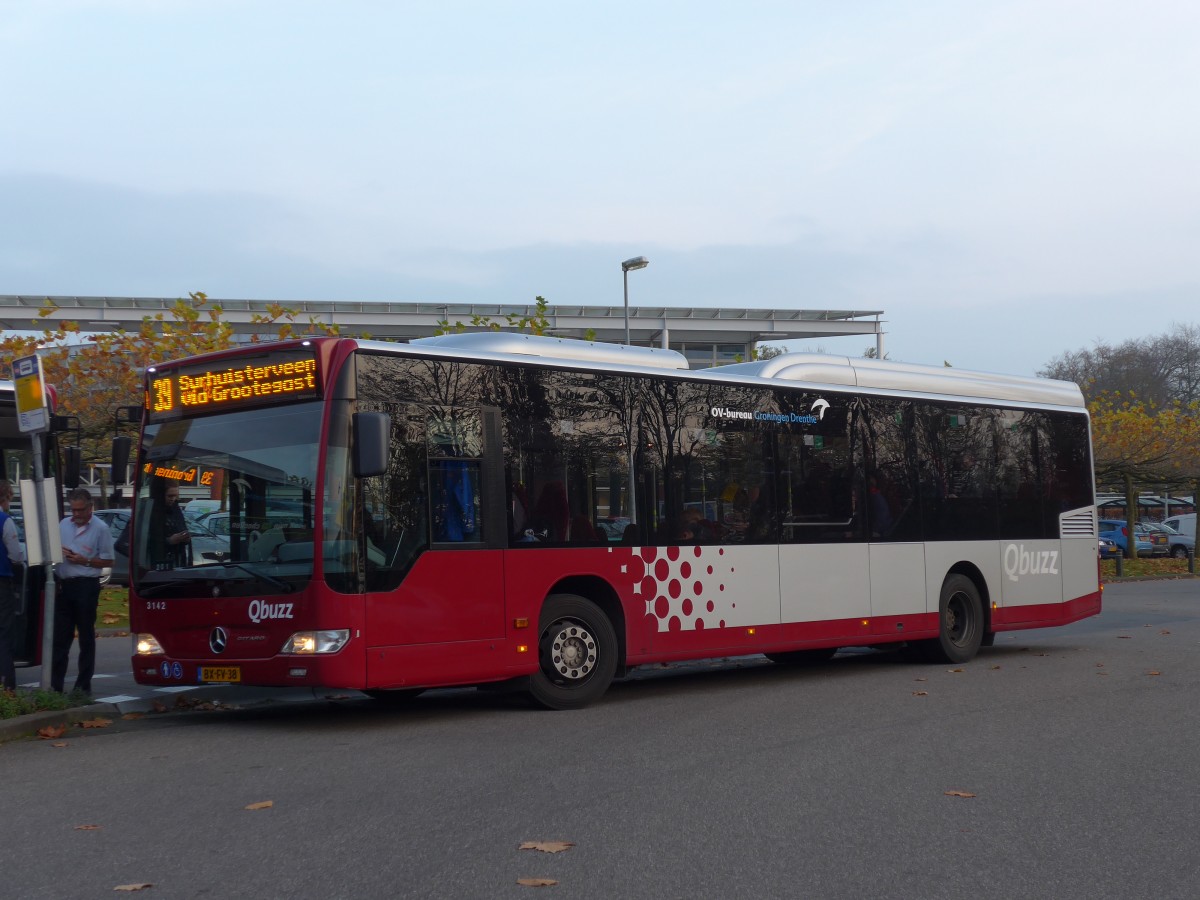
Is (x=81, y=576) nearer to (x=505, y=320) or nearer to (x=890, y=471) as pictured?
(x=890, y=471)

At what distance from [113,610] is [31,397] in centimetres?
1334

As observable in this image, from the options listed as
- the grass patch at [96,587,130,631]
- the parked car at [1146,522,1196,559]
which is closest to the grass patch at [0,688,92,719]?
the grass patch at [96,587,130,631]

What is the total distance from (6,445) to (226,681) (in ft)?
14.6

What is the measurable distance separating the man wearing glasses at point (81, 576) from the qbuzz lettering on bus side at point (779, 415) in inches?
221

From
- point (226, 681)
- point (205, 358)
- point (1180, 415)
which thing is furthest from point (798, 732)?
point (1180, 415)

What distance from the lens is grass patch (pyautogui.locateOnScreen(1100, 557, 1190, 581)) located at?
40.3m

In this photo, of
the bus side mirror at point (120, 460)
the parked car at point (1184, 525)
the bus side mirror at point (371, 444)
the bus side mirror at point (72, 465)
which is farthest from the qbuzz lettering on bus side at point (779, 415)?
the parked car at point (1184, 525)

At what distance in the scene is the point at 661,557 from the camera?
1251 cm

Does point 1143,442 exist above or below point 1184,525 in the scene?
above

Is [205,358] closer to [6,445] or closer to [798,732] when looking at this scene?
[6,445]

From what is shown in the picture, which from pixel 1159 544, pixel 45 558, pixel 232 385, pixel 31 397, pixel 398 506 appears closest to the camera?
pixel 398 506

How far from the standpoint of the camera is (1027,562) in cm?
1697

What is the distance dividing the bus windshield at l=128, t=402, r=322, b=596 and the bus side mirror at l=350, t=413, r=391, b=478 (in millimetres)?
367

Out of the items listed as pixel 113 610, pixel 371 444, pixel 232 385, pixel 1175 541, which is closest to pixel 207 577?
pixel 232 385
